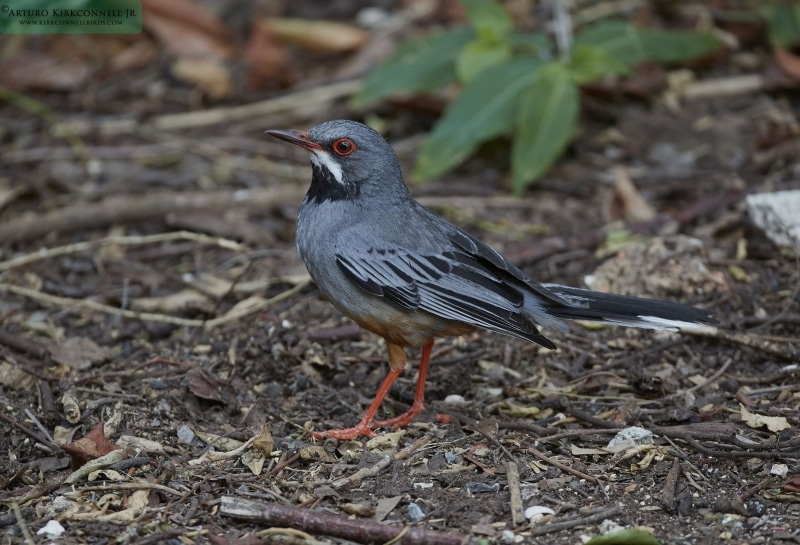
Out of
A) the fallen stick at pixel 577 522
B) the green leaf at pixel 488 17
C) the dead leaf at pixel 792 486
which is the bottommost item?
the fallen stick at pixel 577 522

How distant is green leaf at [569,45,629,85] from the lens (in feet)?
29.9

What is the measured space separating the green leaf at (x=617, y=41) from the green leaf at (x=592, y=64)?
190 mm

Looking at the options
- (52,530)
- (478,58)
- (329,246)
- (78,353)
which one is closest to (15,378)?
(78,353)

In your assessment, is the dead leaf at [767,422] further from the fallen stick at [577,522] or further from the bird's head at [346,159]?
the bird's head at [346,159]

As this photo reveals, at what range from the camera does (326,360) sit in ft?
22.9

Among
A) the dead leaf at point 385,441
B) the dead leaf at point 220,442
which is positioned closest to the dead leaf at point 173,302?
the dead leaf at point 220,442

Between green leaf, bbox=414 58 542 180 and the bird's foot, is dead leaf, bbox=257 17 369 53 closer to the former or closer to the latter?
green leaf, bbox=414 58 542 180

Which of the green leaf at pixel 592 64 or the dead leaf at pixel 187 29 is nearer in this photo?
the green leaf at pixel 592 64

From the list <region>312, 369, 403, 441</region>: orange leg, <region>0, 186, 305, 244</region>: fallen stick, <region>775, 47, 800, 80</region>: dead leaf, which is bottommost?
<region>312, 369, 403, 441</region>: orange leg

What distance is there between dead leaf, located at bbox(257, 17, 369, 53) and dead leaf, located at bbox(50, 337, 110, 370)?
19.0 feet

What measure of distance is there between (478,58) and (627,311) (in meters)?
4.02

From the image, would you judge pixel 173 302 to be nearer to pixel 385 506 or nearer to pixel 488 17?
pixel 385 506

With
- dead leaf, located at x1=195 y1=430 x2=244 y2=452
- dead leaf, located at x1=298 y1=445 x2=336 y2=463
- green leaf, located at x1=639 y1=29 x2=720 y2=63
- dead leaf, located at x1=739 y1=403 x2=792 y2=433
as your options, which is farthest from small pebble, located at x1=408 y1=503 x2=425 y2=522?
green leaf, located at x1=639 y1=29 x2=720 y2=63

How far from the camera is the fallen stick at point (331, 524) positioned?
16.0ft
